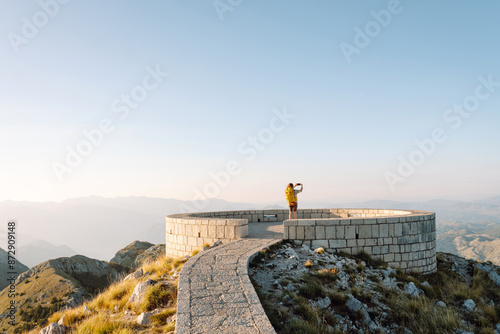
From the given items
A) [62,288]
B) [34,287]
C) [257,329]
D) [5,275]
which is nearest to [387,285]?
[257,329]

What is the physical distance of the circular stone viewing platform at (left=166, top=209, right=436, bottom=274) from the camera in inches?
420

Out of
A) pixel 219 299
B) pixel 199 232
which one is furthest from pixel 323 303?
pixel 199 232

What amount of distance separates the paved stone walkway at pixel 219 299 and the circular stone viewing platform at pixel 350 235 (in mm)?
2537

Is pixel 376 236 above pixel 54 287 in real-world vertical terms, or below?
above

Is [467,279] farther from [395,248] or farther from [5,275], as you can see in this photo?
[5,275]

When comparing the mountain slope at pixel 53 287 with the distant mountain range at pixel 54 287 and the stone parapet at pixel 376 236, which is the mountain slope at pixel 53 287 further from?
the stone parapet at pixel 376 236

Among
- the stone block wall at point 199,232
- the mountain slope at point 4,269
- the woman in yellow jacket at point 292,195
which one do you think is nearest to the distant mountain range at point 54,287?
the stone block wall at point 199,232

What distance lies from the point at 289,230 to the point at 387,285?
125 inches

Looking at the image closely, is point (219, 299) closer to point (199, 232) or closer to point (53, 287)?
point (199, 232)

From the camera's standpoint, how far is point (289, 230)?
10703 mm

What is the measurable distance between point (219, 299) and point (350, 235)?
6.49m

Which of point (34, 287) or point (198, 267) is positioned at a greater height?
point (198, 267)

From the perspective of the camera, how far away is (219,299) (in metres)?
5.50

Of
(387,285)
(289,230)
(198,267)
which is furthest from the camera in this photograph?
(289,230)
